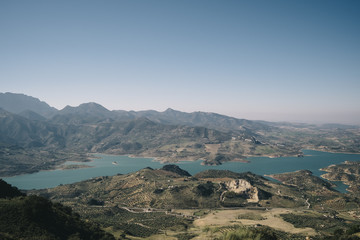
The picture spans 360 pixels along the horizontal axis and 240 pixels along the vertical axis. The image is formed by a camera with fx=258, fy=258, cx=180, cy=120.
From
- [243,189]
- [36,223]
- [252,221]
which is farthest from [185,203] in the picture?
[36,223]

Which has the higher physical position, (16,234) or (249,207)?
(16,234)

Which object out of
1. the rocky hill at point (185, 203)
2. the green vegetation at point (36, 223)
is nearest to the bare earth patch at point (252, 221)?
the rocky hill at point (185, 203)

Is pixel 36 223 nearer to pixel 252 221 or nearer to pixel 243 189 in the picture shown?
pixel 252 221

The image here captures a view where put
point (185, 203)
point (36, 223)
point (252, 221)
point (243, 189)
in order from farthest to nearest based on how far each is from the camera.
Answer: point (243, 189), point (185, 203), point (252, 221), point (36, 223)

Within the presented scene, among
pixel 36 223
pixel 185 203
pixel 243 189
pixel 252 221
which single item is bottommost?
pixel 185 203

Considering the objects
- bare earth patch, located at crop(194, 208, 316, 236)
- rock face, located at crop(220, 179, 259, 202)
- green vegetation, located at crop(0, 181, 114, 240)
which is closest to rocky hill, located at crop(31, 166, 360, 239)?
rock face, located at crop(220, 179, 259, 202)

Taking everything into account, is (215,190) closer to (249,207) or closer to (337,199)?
(249,207)

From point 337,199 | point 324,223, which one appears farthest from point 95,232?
point 337,199

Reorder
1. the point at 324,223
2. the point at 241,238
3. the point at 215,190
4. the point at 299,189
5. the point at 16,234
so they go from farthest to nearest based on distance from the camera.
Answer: the point at 299,189 → the point at 215,190 → the point at 324,223 → the point at 16,234 → the point at 241,238
